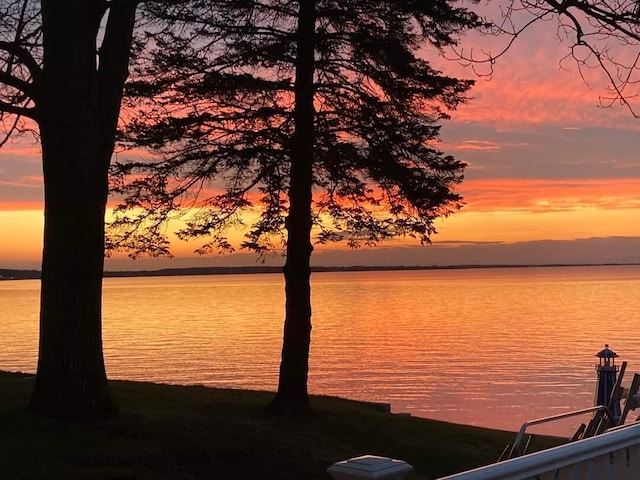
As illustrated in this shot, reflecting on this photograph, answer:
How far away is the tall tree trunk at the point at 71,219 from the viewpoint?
10.1 m

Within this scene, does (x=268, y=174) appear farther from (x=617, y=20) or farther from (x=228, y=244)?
(x=617, y=20)

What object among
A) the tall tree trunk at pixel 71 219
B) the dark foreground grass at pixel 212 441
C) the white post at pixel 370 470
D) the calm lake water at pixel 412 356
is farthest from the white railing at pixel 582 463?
the calm lake water at pixel 412 356

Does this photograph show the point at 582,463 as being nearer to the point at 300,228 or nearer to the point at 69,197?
the point at 69,197

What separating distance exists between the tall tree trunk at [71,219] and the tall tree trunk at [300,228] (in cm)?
420

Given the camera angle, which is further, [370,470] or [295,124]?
[295,124]

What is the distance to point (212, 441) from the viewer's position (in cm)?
1043

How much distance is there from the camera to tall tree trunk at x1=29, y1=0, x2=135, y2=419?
1012 centimetres

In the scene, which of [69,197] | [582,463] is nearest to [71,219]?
[69,197]

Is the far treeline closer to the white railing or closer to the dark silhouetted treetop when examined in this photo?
the dark silhouetted treetop

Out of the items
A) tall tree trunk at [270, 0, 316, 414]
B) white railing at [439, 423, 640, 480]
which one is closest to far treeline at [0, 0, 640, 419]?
tall tree trunk at [270, 0, 316, 414]

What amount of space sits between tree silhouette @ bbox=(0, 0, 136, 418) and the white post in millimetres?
7092

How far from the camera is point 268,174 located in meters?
14.1

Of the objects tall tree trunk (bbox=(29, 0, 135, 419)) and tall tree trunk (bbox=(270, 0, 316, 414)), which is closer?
tall tree trunk (bbox=(29, 0, 135, 419))

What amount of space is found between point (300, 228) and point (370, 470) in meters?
10.4
